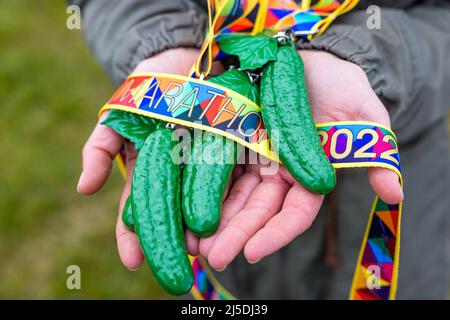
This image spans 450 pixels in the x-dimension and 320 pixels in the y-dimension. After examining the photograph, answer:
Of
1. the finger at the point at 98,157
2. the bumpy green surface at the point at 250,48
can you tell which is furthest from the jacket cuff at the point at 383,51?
the finger at the point at 98,157

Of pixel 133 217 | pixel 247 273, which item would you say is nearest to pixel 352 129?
pixel 133 217

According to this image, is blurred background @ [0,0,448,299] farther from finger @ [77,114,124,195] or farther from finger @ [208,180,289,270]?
finger @ [208,180,289,270]

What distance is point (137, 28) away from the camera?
1.63 metres

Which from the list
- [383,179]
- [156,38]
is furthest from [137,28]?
[383,179]

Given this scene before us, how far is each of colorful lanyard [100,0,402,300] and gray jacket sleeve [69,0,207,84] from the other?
5.1 inches

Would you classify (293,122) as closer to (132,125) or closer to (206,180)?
(206,180)

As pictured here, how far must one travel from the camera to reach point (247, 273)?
182 cm

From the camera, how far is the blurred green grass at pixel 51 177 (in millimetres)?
2594

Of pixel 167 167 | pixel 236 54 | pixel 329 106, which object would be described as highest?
pixel 236 54

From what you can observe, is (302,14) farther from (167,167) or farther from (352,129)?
(167,167)

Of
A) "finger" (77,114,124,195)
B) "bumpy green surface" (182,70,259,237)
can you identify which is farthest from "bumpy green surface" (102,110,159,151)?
"bumpy green surface" (182,70,259,237)

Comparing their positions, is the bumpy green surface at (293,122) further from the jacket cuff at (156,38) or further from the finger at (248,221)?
the jacket cuff at (156,38)

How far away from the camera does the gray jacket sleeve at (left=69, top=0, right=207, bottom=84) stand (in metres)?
1.60

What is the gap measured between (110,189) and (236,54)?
1.77 metres
